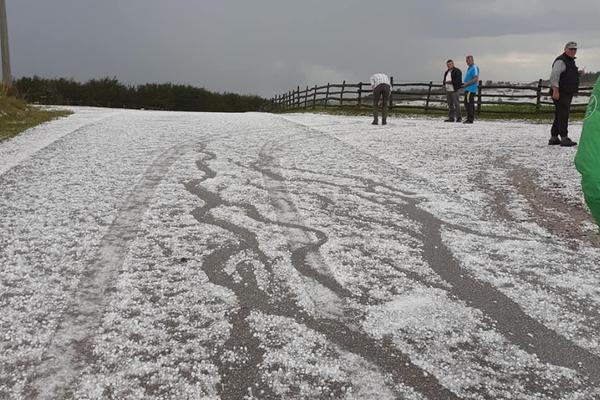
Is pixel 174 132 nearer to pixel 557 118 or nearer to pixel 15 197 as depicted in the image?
pixel 15 197

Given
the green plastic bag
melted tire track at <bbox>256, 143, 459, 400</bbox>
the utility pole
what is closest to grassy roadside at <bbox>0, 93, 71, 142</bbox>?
Answer: the utility pole

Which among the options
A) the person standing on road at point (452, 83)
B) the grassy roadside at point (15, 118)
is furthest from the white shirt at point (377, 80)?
the grassy roadside at point (15, 118)

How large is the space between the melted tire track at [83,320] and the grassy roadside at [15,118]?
18.2 feet

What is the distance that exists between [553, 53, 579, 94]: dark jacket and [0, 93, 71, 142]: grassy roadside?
Result: 30.6ft

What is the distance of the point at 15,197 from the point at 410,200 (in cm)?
375

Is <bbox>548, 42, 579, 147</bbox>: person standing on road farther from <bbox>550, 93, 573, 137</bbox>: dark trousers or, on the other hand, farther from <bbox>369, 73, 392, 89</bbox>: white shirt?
<bbox>369, 73, 392, 89</bbox>: white shirt

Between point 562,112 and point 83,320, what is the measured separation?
8.26m

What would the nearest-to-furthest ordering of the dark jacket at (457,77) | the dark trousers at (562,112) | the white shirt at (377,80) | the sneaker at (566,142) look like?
the dark trousers at (562,112), the sneaker at (566,142), the white shirt at (377,80), the dark jacket at (457,77)

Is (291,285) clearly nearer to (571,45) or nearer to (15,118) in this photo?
(571,45)

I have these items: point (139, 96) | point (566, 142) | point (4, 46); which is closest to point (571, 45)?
point (566, 142)

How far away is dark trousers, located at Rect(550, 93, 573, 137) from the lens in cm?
775

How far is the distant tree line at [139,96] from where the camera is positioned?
4056 cm

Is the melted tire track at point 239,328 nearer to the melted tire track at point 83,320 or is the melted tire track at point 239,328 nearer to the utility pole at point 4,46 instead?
the melted tire track at point 83,320

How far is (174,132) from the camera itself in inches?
345
